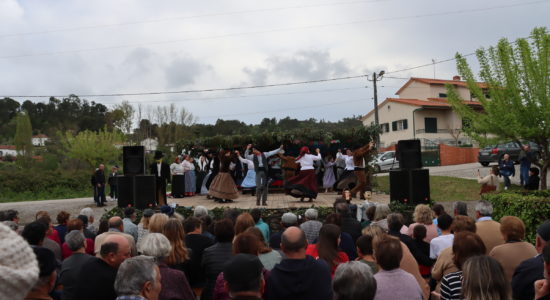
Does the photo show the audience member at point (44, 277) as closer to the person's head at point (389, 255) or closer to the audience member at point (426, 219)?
the person's head at point (389, 255)

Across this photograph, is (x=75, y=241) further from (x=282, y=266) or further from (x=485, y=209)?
(x=485, y=209)

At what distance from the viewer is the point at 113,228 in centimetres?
564

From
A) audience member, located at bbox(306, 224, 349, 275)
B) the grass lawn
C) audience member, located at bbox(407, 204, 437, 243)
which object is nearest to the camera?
audience member, located at bbox(306, 224, 349, 275)

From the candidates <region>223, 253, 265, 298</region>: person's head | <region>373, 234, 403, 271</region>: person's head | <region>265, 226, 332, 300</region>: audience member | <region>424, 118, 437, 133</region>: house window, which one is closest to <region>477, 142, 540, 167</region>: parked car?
<region>424, 118, 437, 133</region>: house window

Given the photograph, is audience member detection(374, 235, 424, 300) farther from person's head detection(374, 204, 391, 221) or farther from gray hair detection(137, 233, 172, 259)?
person's head detection(374, 204, 391, 221)

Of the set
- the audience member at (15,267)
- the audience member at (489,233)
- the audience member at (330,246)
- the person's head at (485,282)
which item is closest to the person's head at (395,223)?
the audience member at (489,233)

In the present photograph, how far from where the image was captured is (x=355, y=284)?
286 centimetres

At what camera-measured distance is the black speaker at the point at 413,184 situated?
11.8 meters

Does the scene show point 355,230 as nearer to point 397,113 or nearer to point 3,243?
point 3,243

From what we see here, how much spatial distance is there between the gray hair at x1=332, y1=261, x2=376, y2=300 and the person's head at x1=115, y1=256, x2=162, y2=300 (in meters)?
1.19

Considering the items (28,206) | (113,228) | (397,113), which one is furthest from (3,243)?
(397,113)

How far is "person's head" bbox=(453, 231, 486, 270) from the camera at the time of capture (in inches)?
141

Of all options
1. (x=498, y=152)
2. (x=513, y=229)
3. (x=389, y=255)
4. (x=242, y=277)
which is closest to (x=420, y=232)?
(x=513, y=229)

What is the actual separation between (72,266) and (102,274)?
3.12ft
